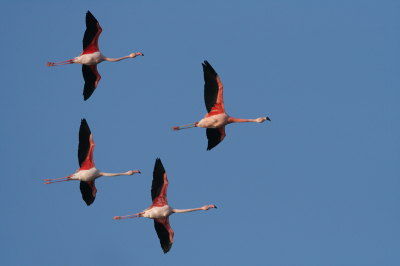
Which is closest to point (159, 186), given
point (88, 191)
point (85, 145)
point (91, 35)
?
point (88, 191)

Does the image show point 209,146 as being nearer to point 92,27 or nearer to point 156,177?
point 156,177

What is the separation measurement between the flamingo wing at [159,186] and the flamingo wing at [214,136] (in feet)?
13.0

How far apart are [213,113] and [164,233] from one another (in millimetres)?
8154

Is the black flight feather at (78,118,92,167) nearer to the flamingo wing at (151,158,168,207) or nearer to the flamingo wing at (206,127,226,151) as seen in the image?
the flamingo wing at (151,158,168,207)

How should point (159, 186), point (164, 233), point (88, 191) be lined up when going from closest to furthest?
point (159, 186), point (164, 233), point (88, 191)

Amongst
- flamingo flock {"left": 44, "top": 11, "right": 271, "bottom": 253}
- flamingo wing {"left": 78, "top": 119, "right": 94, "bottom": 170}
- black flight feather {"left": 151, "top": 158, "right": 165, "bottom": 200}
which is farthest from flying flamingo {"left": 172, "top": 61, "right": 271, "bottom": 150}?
flamingo wing {"left": 78, "top": 119, "right": 94, "bottom": 170}

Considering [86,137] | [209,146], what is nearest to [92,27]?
[86,137]

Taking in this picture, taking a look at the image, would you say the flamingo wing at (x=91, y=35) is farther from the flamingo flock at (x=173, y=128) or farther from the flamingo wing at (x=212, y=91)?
the flamingo wing at (x=212, y=91)

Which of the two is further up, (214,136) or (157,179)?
(214,136)

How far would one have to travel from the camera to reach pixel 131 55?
2394 inches

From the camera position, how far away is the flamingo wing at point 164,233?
184 feet

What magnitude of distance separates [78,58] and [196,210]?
12.8 metres

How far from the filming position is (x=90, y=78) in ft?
198

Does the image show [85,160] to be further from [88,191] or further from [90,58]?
[90,58]
